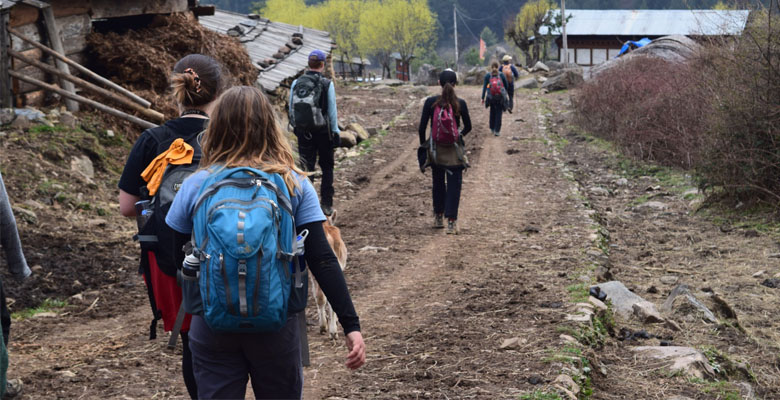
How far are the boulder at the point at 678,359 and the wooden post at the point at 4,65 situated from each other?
29.4ft

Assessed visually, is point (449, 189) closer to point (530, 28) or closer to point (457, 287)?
point (457, 287)

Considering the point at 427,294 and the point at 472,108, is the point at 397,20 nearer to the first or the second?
the point at 472,108

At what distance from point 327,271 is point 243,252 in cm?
43

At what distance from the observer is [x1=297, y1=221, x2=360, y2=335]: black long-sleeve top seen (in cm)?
280

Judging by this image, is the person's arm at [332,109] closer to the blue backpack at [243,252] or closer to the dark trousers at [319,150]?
the dark trousers at [319,150]

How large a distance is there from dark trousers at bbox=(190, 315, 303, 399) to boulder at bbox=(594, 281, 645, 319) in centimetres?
458

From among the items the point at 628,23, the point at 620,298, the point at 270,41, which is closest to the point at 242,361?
the point at 620,298

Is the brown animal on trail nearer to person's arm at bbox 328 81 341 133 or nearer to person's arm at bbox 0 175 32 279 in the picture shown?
person's arm at bbox 0 175 32 279

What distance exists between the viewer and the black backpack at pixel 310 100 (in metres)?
8.67

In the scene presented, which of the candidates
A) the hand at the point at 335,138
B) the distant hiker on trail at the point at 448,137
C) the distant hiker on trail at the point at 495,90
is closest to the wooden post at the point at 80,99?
the hand at the point at 335,138

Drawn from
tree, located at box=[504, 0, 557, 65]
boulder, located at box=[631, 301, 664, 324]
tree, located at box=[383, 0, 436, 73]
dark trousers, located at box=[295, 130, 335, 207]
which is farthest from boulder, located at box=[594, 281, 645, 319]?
Result: tree, located at box=[383, 0, 436, 73]

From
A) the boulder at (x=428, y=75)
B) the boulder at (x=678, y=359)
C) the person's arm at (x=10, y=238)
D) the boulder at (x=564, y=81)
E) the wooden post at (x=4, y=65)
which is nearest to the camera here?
the person's arm at (x=10, y=238)

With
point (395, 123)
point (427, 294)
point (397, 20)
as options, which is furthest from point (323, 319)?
point (397, 20)

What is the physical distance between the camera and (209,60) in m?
3.43
